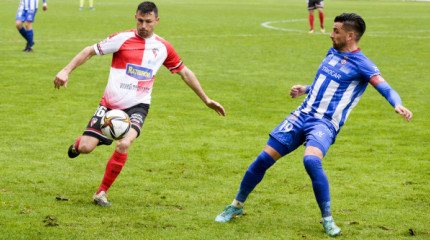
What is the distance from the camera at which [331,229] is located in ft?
19.3

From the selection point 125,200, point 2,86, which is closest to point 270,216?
point 125,200

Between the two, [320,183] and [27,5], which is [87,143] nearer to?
[320,183]

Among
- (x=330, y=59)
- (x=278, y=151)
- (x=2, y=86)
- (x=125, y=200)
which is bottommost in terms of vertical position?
(x=2, y=86)

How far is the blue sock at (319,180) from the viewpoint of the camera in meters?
5.85

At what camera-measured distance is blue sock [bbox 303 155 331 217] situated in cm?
585

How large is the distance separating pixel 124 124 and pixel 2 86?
799cm

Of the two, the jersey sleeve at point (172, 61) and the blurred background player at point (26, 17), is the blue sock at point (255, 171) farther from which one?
the blurred background player at point (26, 17)

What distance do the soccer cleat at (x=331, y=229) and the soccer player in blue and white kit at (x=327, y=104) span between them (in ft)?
0.07

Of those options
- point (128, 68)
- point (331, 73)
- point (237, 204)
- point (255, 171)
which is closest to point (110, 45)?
point (128, 68)

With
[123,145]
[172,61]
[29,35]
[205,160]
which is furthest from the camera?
[29,35]

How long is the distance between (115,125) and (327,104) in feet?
6.74

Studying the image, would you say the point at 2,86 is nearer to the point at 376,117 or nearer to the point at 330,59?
the point at 376,117

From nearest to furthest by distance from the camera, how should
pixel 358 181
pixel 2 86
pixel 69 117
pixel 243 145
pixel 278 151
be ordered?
pixel 278 151
pixel 358 181
pixel 243 145
pixel 69 117
pixel 2 86

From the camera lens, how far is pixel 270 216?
6.47 m
